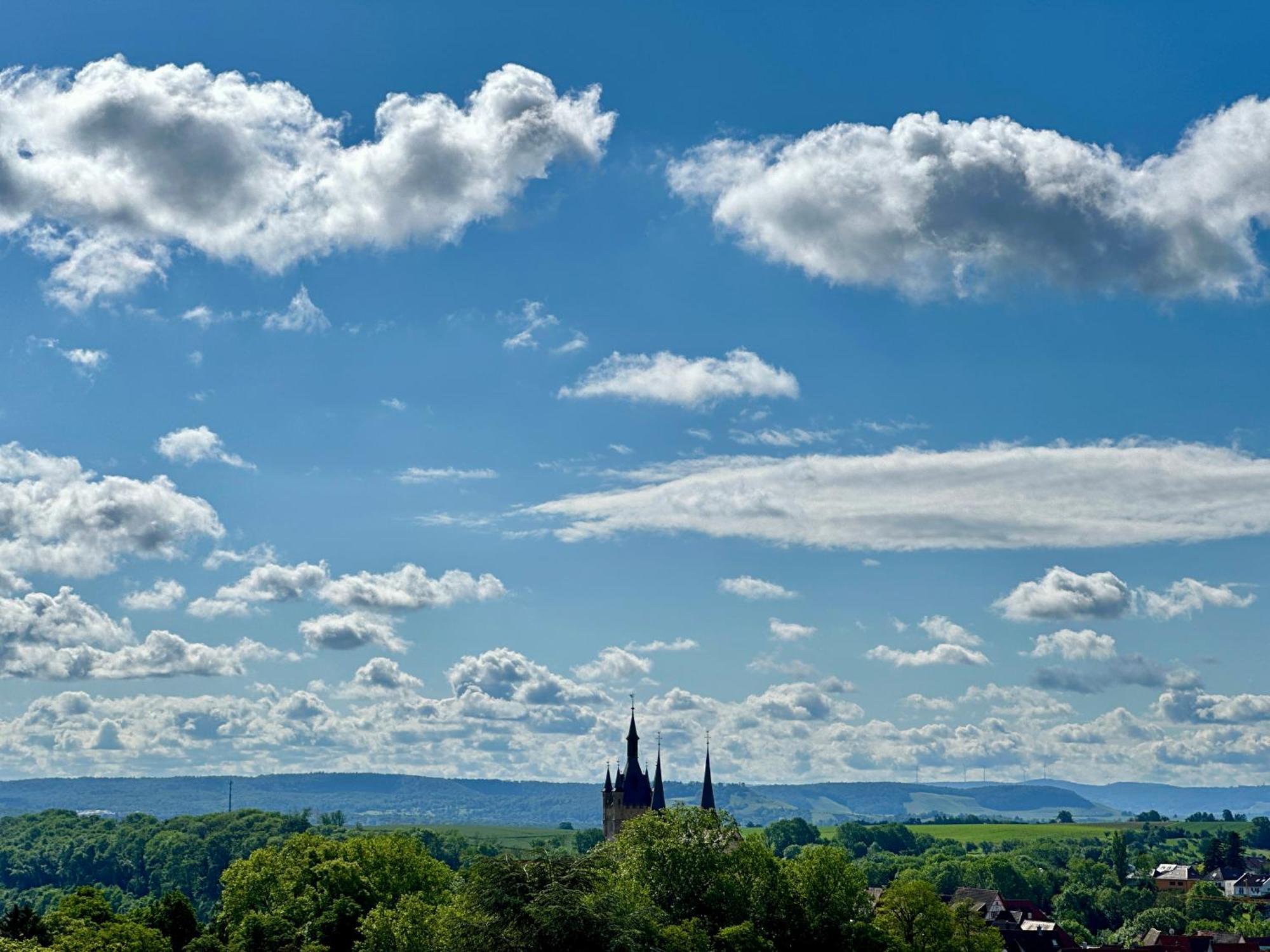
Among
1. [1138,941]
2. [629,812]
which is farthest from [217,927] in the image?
[1138,941]

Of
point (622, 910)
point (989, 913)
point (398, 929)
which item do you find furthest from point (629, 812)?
point (622, 910)

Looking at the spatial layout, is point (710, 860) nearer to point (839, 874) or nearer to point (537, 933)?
point (839, 874)

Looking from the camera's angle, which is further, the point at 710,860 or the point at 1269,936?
the point at 1269,936

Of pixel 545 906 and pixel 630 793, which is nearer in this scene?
pixel 545 906

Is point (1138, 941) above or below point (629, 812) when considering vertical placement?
below

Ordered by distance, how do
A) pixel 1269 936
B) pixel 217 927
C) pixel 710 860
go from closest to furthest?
1. pixel 710 860
2. pixel 217 927
3. pixel 1269 936

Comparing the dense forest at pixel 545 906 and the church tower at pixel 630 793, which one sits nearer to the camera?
the dense forest at pixel 545 906

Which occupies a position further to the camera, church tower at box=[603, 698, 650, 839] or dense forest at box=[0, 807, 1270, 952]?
church tower at box=[603, 698, 650, 839]

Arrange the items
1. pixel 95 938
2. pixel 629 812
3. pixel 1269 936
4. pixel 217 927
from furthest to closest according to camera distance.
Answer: pixel 1269 936
pixel 629 812
pixel 217 927
pixel 95 938

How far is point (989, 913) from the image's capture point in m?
A: 177

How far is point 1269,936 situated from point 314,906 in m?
134

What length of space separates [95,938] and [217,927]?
17.5 m

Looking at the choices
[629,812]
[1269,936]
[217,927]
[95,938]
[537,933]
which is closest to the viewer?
[537,933]

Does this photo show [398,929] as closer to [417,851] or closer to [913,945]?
[417,851]
